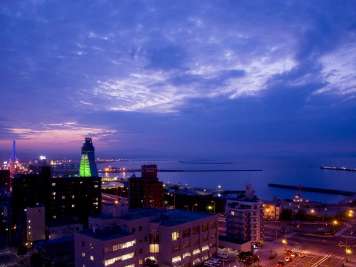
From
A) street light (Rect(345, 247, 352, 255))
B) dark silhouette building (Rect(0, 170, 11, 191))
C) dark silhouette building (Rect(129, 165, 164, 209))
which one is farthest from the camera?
dark silhouette building (Rect(0, 170, 11, 191))

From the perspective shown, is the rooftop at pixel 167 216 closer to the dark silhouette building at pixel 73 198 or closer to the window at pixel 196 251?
the window at pixel 196 251

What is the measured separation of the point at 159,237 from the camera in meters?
17.4

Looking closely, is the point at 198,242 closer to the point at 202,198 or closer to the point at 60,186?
the point at 60,186

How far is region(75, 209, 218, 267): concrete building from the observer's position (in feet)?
53.7

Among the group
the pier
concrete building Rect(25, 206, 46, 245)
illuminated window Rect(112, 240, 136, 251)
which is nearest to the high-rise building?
concrete building Rect(25, 206, 46, 245)

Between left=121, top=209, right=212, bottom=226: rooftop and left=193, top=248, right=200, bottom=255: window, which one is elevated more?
left=121, top=209, right=212, bottom=226: rooftop

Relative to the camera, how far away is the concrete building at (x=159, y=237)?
16.4 meters

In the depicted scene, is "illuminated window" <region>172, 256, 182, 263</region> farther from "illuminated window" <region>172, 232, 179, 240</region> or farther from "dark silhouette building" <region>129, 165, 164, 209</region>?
"dark silhouette building" <region>129, 165, 164, 209</region>

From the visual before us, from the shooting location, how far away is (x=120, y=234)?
15.9 metres

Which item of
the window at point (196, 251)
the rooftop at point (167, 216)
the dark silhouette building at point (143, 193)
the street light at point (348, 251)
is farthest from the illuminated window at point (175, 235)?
the dark silhouette building at point (143, 193)

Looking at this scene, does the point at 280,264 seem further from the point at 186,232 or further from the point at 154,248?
the point at 154,248

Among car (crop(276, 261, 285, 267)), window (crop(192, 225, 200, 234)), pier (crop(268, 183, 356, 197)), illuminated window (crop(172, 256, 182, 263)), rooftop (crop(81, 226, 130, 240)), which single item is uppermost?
rooftop (crop(81, 226, 130, 240))

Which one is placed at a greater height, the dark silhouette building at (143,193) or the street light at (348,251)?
the dark silhouette building at (143,193)

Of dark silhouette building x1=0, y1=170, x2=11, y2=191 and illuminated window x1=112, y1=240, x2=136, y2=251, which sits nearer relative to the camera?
illuminated window x1=112, y1=240, x2=136, y2=251
